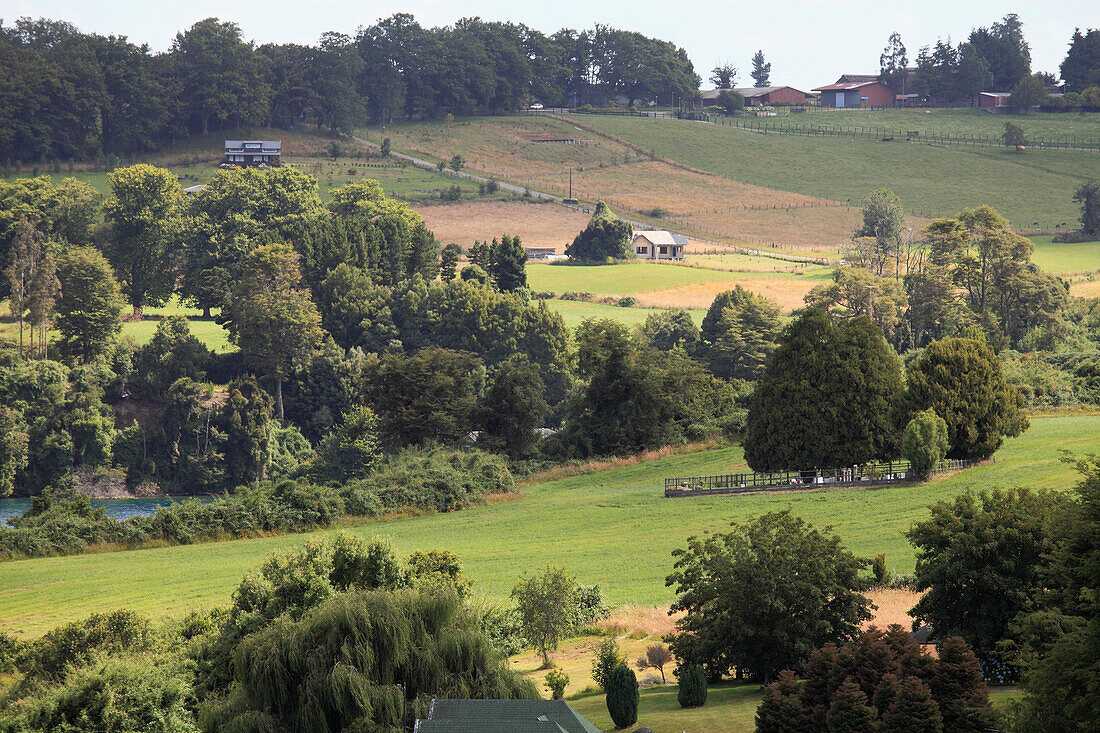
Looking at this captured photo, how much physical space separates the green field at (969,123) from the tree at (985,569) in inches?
6454

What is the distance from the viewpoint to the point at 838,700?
22516 millimetres

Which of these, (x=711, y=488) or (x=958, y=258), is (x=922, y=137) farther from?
(x=711, y=488)

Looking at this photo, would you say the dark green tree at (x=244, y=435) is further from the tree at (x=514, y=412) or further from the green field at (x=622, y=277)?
the green field at (x=622, y=277)

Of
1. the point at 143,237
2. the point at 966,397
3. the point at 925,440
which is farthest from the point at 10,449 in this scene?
the point at 966,397

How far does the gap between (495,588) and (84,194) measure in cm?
9387

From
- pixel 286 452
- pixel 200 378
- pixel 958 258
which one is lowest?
pixel 286 452

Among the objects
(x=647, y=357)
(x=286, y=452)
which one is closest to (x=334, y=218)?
(x=286, y=452)

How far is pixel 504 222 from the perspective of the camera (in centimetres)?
14050

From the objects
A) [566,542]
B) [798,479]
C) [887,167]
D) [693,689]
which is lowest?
[566,542]

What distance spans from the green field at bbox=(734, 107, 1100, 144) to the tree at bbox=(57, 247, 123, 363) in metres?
134

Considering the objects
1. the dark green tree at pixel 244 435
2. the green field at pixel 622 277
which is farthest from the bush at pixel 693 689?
the green field at pixel 622 277

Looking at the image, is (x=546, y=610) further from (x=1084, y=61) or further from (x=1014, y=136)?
(x=1084, y=61)

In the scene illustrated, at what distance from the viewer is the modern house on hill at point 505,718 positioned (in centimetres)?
2172

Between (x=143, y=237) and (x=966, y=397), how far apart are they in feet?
281
